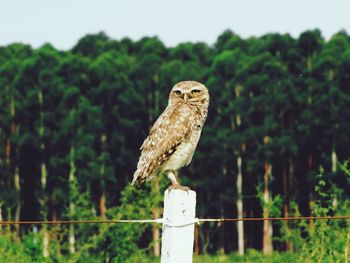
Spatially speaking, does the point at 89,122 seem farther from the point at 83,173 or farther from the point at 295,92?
the point at 295,92

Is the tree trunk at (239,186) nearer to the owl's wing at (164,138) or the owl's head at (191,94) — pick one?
the owl's head at (191,94)

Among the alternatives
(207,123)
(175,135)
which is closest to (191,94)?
(175,135)

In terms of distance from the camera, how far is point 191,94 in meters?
6.43

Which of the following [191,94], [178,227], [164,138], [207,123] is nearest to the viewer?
[178,227]

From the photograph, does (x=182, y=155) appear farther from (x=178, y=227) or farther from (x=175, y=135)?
(x=178, y=227)

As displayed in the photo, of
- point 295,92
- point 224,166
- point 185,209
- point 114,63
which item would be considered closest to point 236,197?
point 224,166

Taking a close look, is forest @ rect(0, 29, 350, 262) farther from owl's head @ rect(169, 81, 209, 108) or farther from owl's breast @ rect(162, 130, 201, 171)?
owl's breast @ rect(162, 130, 201, 171)

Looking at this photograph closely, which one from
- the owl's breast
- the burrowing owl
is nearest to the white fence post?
the burrowing owl

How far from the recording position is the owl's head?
6.40m

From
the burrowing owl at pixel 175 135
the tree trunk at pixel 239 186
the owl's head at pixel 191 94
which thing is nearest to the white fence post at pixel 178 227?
the burrowing owl at pixel 175 135

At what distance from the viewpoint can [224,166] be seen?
129 feet

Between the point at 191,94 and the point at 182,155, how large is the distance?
1.67 feet

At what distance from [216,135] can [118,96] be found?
474cm

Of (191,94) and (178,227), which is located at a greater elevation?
(191,94)
